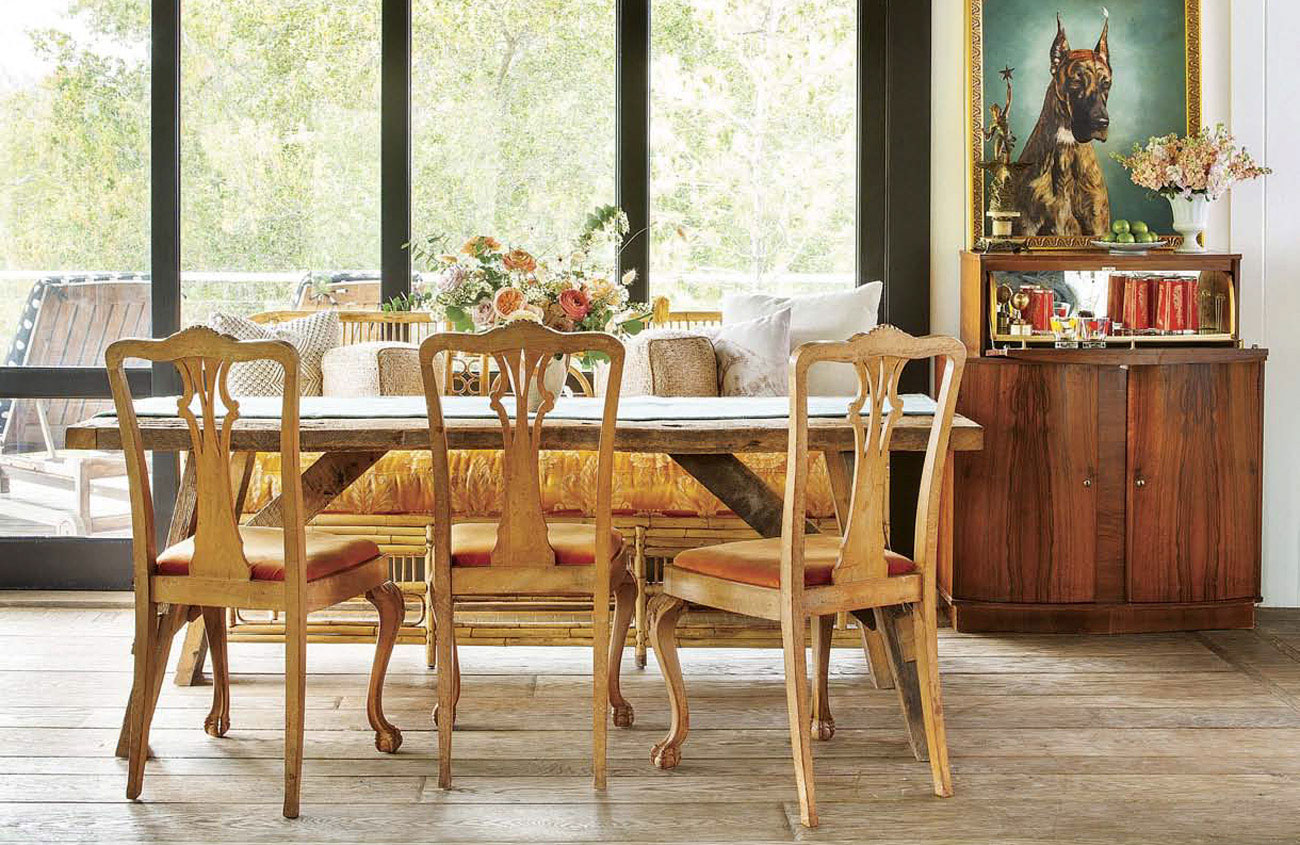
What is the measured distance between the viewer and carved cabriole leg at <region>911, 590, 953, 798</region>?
2.93 metres

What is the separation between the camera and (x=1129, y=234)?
4.69 m

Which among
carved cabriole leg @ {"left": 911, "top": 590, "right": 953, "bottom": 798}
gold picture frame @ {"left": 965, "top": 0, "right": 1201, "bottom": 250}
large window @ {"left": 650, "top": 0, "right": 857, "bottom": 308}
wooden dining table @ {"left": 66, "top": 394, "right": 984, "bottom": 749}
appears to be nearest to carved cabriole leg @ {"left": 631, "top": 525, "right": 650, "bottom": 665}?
wooden dining table @ {"left": 66, "top": 394, "right": 984, "bottom": 749}

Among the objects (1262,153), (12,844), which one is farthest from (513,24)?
(12,844)

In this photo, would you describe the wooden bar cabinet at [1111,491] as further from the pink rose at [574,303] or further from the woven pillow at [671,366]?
the pink rose at [574,303]

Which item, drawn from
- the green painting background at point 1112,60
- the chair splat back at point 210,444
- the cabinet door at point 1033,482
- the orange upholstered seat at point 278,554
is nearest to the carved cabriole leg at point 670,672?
the orange upholstered seat at point 278,554

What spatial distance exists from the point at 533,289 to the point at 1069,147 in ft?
7.37

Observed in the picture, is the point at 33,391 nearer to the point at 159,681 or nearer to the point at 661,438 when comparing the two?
the point at 159,681

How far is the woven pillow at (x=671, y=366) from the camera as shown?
4.49m

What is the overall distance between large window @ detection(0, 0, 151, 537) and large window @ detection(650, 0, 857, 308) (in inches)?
76.4

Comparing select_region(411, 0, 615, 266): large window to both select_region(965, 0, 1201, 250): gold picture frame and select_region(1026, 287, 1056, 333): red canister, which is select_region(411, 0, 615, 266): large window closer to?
select_region(965, 0, 1201, 250): gold picture frame

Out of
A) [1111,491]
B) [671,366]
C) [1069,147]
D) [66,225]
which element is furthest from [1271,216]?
[66,225]

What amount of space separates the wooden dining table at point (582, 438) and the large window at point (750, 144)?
4.26 feet

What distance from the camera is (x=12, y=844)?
2625 millimetres

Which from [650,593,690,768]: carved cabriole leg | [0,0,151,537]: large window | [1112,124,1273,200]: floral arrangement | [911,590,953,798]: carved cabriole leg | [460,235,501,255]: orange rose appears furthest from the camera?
[0,0,151,537]: large window
